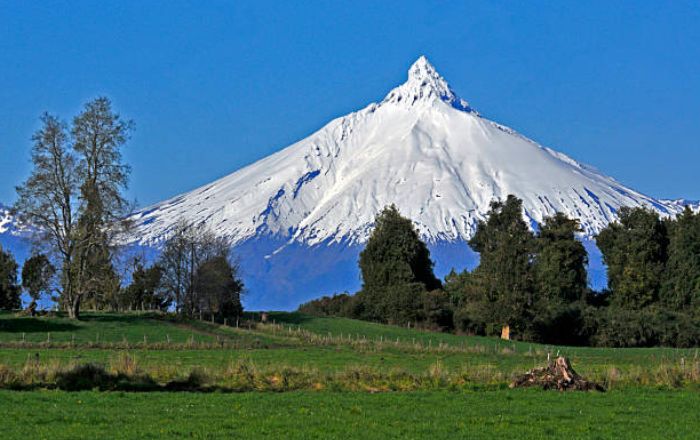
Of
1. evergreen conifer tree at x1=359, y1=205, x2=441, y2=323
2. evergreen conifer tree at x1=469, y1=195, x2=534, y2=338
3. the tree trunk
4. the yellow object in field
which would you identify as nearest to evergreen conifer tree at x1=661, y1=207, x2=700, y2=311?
evergreen conifer tree at x1=469, y1=195, x2=534, y2=338

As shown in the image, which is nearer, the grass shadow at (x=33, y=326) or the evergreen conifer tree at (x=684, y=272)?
the grass shadow at (x=33, y=326)

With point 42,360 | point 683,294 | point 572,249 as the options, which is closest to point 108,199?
point 42,360

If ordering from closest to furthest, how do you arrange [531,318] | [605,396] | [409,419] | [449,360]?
[409,419] < [605,396] < [449,360] < [531,318]

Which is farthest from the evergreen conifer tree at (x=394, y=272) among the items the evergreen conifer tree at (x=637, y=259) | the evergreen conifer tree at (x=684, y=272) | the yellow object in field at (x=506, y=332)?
the evergreen conifer tree at (x=684, y=272)

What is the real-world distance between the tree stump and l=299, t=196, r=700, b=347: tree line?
44.8 m

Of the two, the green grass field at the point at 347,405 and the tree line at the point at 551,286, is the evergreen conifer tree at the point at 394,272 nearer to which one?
the tree line at the point at 551,286

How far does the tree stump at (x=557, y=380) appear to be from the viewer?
107ft

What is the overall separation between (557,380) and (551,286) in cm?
5684

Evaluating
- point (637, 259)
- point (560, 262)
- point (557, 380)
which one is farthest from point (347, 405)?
point (637, 259)

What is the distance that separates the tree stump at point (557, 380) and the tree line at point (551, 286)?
44.8 meters

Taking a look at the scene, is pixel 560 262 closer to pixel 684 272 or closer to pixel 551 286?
pixel 551 286

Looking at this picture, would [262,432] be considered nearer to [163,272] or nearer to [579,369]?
[579,369]

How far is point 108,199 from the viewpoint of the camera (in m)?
67.4

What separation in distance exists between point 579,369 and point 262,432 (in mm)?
25652
